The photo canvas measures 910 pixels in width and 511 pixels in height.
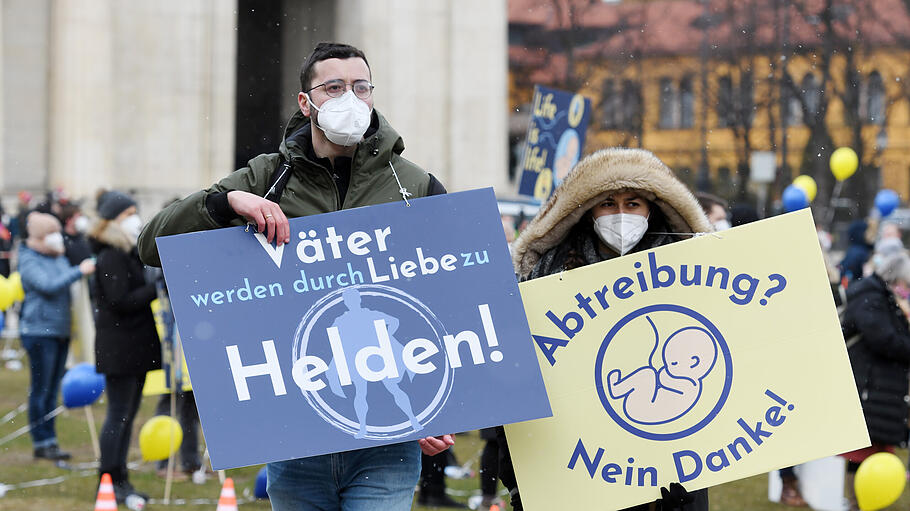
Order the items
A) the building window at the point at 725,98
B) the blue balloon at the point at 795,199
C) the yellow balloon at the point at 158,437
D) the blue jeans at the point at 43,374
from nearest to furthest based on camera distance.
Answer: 1. the yellow balloon at the point at 158,437
2. the blue jeans at the point at 43,374
3. the blue balloon at the point at 795,199
4. the building window at the point at 725,98

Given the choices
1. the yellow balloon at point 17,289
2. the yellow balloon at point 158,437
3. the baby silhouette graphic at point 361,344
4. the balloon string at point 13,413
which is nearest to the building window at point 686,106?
the balloon string at point 13,413

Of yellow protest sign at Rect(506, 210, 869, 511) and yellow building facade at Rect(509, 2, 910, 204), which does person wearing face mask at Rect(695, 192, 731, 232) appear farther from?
yellow building facade at Rect(509, 2, 910, 204)

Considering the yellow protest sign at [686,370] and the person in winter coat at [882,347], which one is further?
the person in winter coat at [882,347]

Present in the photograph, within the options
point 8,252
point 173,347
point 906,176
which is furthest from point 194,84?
point 906,176

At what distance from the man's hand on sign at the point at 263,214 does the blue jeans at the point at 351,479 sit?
66cm

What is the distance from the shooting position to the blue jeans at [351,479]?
3.78 metres

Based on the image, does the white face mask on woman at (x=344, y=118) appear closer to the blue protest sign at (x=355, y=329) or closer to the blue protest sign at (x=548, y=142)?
the blue protest sign at (x=355, y=329)

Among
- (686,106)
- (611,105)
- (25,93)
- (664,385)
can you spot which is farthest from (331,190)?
(686,106)

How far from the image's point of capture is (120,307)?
8680mm

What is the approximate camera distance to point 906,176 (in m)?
60.0

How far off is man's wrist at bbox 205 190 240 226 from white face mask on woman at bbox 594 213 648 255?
47.5 inches

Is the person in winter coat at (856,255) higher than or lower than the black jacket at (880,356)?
higher

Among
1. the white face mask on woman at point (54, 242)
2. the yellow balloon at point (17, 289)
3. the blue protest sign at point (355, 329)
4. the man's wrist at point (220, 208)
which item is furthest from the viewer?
the yellow balloon at point (17, 289)

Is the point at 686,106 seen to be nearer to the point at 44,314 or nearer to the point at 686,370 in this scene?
the point at 44,314
